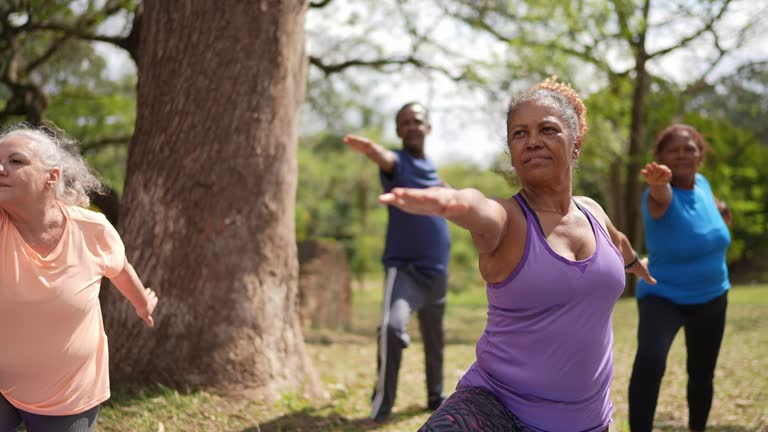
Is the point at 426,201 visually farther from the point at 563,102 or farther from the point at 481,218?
the point at 563,102

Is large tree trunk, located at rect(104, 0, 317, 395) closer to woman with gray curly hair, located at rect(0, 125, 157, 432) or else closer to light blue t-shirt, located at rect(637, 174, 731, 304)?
woman with gray curly hair, located at rect(0, 125, 157, 432)

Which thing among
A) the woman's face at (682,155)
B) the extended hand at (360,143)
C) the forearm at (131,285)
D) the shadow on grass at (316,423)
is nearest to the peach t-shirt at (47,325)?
the forearm at (131,285)

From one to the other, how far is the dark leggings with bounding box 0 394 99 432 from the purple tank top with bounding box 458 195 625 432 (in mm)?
1635

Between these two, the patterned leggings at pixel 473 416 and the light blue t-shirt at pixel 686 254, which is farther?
the light blue t-shirt at pixel 686 254

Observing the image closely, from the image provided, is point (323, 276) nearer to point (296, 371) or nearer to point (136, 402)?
point (296, 371)

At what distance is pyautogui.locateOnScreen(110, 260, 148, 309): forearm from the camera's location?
311cm

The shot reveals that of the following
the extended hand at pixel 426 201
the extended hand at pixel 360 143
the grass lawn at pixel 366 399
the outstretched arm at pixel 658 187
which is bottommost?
the grass lawn at pixel 366 399

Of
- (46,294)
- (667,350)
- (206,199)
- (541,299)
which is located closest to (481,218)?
(541,299)

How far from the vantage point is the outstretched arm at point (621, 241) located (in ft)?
9.70

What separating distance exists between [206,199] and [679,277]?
3249 mm

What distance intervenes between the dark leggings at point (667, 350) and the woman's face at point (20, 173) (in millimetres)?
3407

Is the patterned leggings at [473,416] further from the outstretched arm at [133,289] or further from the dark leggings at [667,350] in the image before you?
the dark leggings at [667,350]

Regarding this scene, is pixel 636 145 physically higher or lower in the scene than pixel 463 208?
higher

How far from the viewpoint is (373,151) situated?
5.10 meters
